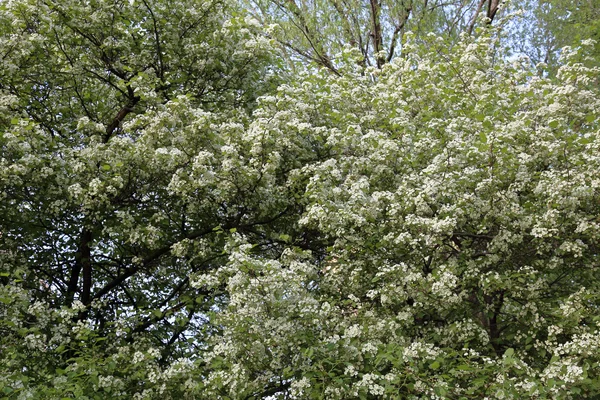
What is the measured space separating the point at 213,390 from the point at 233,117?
428cm

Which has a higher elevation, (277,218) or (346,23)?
(346,23)

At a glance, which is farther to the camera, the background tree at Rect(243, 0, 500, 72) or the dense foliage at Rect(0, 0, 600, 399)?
the background tree at Rect(243, 0, 500, 72)

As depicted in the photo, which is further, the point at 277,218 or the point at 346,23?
the point at 346,23

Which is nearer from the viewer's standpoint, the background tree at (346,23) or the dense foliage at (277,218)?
the dense foliage at (277,218)

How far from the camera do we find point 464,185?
22.9 ft

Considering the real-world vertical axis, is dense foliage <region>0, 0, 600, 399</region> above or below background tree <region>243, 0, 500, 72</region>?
below

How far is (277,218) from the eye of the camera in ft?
28.1

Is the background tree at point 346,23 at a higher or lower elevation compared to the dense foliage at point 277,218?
higher

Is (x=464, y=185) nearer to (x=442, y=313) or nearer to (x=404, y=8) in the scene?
(x=442, y=313)

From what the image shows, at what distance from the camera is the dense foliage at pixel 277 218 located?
5.94 metres

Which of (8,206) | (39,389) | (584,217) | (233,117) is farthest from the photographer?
(233,117)

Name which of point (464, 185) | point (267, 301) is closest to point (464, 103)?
point (464, 185)

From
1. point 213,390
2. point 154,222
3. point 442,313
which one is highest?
point 154,222

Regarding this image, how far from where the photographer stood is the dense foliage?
594 cm
